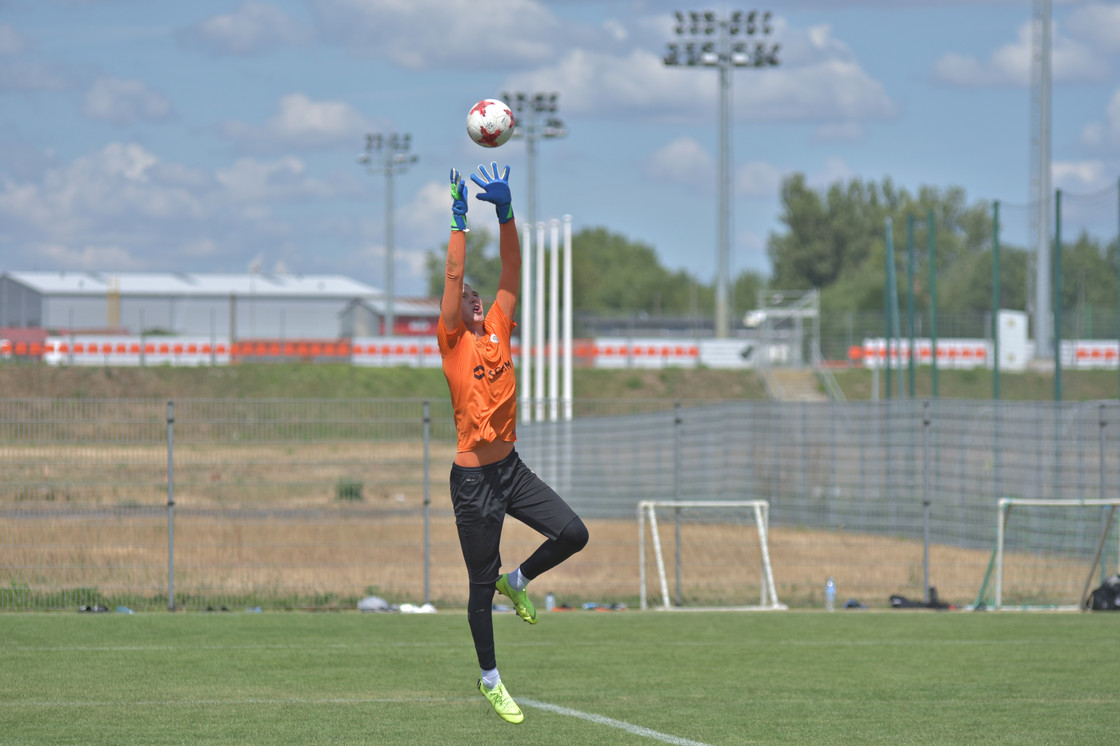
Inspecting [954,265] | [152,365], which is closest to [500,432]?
[954,265]

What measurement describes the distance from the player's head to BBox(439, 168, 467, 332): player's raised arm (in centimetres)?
7

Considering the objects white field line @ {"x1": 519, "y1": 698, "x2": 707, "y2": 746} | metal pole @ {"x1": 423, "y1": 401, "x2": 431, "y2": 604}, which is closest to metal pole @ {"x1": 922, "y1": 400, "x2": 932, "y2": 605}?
metal pole @ {"x1": 423, "y1": 401, "x2": 431, "y2": 604}

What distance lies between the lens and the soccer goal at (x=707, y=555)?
593 inches

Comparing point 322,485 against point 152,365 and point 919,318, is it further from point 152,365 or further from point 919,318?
point 152,365

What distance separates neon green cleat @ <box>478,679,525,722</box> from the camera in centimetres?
743

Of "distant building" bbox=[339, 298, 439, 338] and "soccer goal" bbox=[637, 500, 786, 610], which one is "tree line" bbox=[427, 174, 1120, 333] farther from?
"soccer goal" bbox=[637, 500, 786, 610]

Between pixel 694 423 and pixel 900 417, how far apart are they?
291cm

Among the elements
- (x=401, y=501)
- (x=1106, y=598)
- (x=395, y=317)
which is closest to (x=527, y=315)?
(x=401, y=501)

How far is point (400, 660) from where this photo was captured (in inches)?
424

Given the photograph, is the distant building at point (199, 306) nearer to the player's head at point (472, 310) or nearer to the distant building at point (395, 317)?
the distant building at point (395, 317)

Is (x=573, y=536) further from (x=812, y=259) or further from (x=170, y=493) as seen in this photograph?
(x=812, y=259)

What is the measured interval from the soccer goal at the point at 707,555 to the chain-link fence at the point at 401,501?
0.70 ft

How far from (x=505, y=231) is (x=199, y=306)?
269ft

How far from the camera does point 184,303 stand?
85.5m
